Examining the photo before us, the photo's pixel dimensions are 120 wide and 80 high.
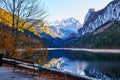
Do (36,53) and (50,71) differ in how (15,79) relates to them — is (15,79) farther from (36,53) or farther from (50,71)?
(36,53)

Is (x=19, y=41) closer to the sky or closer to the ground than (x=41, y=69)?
closer to the sky

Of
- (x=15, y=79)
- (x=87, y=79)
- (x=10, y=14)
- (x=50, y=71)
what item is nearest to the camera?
(x=87, y=79)

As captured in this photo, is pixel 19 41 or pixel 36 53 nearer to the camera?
pixel 19 41

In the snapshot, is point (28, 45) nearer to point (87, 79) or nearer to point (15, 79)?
point (15, 79)

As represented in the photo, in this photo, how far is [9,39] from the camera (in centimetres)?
3041

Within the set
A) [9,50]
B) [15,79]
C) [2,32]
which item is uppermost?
[2,32]

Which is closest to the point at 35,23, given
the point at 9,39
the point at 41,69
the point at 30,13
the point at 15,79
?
the point at 30,13

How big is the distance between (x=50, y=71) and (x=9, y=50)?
14956 millimetres

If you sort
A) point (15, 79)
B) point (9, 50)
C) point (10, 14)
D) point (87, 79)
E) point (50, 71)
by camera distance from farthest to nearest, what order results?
point (10, 14)
point (9, 50)
point (50, 71)
point (15, 79)
point (87, 79)

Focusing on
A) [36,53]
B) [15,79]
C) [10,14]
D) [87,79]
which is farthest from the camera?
[36,53]

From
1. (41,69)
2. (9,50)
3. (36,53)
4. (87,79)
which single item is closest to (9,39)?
(9,50)

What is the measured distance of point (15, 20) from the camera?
32.7 metres

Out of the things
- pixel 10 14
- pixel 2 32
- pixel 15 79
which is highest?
pixel 10 14

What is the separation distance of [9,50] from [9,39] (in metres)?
1.21
